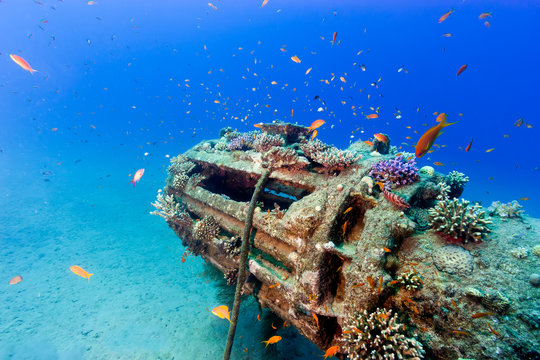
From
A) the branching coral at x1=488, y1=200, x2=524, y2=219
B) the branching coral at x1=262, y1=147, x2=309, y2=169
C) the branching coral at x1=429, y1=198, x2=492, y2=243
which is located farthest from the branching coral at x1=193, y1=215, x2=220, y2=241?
the branching coral at x1=488, y1=200, x2=524, y2=219

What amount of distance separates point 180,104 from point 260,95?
64.0 meters

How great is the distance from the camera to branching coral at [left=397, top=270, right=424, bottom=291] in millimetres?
3678

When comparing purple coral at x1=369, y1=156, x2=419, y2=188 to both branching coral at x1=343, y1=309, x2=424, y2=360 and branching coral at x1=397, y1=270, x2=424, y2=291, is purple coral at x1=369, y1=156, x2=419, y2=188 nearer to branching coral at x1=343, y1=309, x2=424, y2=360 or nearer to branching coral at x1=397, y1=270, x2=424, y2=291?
branching coral at x1=397, y1=270, x2=424, y2=291

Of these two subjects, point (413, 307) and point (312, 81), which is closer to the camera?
point (413, 307)

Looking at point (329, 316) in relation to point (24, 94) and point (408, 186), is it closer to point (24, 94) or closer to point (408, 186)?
point (408, 186)

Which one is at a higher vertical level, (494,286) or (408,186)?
(408,186)

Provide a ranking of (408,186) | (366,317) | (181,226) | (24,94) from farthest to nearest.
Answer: (24,94) < (181,226) < (408,186) < (366,317)

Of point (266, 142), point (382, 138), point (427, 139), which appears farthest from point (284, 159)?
point (427, 139)

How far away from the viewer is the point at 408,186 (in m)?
5.07

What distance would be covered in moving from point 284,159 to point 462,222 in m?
4.41

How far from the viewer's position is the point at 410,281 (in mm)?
A: 3701

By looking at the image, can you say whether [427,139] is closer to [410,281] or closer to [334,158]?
[410,281]

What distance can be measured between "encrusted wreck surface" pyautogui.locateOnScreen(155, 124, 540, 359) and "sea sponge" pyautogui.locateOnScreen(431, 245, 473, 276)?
2 centimetres

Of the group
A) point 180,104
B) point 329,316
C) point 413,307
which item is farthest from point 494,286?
point 180,104
